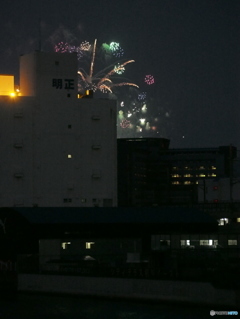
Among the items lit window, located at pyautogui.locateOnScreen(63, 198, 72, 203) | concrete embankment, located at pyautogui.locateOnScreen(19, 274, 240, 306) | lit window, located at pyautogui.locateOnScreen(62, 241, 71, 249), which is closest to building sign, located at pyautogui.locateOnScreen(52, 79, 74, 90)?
lit window, located at pyautogui.locateOnScreen(63, 198, 72, 203)

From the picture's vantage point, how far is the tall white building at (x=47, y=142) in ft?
252

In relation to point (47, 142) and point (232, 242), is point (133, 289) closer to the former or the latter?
point (47, 142)

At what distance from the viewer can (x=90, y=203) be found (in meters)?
77.9

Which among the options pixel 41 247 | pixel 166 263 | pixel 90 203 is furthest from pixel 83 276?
pixel 90 203

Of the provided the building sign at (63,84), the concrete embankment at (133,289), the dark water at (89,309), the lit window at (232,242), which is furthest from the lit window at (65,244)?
the dark water at (89,309)

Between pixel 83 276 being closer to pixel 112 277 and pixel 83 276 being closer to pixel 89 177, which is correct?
pixel 112 277

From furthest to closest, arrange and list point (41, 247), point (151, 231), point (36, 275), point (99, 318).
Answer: point (41, 247)
point (151, 231)
point (36, 275)
point (99, 318)

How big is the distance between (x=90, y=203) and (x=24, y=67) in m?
16.7

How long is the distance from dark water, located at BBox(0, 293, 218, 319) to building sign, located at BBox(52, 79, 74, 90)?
3595cm

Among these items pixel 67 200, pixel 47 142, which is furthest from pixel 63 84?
pixel 67 200

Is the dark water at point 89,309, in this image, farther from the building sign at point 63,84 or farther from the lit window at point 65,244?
the building sign at point 63,84

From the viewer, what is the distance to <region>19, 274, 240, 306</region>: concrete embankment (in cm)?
3888

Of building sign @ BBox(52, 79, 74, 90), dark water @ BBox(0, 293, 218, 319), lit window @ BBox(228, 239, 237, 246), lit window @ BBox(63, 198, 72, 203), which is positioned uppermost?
building sign @ BBox(52, 79, 74, 90)

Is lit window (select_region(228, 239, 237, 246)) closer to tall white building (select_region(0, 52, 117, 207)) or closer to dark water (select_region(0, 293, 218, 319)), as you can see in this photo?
tall white building (select_region(0, 52, 117, 207))
